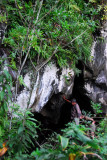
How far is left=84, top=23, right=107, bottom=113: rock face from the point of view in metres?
5.18

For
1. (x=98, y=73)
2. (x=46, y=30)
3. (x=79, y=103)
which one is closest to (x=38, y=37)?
(x=46, y=30)

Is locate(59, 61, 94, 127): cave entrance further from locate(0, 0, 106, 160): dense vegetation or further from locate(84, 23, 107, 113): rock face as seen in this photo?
locate(0, 0, 106, 160): dense vegetation

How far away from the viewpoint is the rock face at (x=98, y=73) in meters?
5.18

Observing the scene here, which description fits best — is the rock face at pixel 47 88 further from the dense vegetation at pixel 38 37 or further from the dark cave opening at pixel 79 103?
the dark cave opening at pixel 79 103

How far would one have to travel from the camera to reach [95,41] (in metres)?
5.25

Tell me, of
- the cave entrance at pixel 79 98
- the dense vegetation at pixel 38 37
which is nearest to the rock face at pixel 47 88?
the dense vegetation at pixel 38 37

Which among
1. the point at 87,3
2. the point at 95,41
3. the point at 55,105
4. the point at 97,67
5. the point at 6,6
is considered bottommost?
the point at 55,105

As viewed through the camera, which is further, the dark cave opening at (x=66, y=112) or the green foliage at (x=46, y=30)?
the dark cave opening at (x=66, y=112)

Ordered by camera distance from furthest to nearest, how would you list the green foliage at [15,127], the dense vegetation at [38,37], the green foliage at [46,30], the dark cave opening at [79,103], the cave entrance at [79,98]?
the cave entrance at [79,98]
the dark cave opening at [79,103]
the green foliage at [46,30]
the dense vegetation at [38,37]
the green foliage at [15,127]

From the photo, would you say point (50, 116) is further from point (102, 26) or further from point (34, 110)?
point (102, 26)

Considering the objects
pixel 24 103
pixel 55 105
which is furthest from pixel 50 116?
pixel 24 103

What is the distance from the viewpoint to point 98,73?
5395 millimetres

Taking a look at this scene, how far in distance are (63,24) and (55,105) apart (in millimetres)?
2538

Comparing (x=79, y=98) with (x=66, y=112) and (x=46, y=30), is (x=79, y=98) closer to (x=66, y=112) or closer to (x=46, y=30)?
(x=66, y=112)
